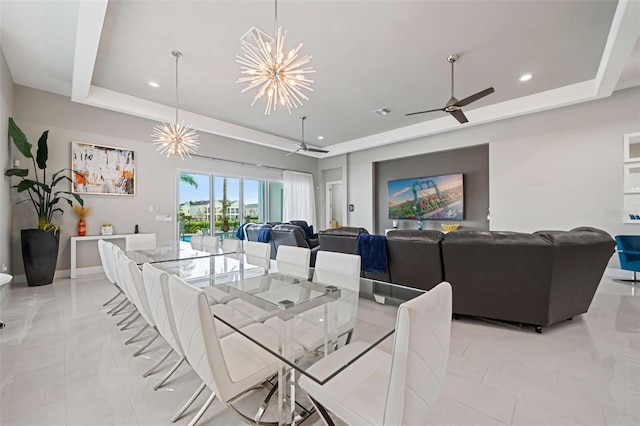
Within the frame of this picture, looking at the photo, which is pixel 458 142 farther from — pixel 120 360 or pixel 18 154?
pixel 18 154

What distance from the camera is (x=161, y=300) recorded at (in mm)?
1395

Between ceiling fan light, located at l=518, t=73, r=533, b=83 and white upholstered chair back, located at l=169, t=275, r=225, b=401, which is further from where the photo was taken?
ceiling fan light, located at l=518, t=73, r=533, b=83

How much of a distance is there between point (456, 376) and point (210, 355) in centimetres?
171

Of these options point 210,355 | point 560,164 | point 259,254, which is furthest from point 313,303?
point 560,164

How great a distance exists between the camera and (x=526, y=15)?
2838 mm

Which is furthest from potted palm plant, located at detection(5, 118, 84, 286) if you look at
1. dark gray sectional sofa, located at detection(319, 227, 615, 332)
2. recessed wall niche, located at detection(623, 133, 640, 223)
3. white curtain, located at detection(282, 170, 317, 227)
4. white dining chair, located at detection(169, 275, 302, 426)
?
recessed wall niche, located at detection(623, 133, 640, 223)

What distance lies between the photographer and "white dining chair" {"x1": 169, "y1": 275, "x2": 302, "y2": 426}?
1046 millimetres

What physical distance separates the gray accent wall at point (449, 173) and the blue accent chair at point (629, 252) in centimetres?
207

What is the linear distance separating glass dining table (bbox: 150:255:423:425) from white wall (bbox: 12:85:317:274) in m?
3.89

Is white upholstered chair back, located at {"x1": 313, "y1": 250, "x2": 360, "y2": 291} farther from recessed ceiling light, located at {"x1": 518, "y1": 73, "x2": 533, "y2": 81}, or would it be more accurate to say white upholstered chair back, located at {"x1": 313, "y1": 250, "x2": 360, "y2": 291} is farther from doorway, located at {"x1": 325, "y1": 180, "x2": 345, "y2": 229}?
doorway, located at {"x1": 325, "y1": 180, "x2": 345, "y2": 229}

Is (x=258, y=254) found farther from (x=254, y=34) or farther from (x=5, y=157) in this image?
(x=5, y=157)

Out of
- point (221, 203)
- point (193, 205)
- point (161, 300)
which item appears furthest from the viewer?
point (221, 203)

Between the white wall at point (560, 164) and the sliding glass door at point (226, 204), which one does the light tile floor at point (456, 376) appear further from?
the sliding glass door at point (226, 204)

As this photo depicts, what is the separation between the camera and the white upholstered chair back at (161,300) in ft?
4.40
